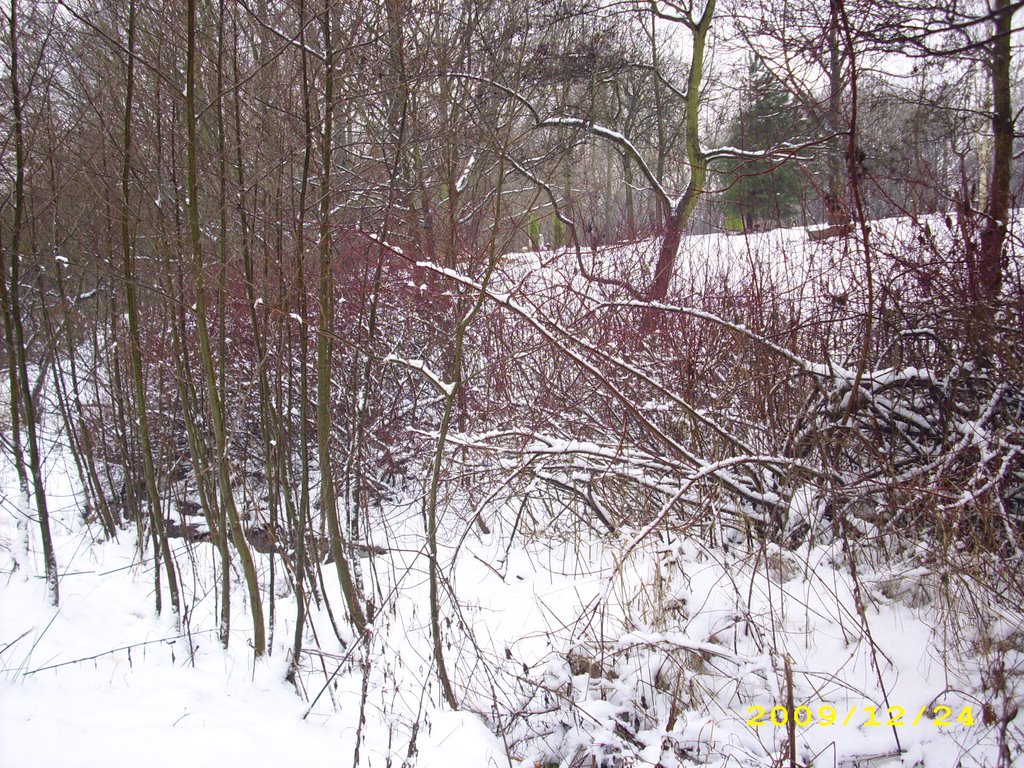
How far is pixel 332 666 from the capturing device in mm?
3197

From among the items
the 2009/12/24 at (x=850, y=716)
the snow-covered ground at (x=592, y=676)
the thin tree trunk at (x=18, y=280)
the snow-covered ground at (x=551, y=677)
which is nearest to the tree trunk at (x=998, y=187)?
the snow-covered ground at (x=592, y=676)

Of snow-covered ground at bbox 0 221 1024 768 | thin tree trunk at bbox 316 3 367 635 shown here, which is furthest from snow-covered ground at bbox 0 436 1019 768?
thin tree trunk at bbox 316 3 367 635

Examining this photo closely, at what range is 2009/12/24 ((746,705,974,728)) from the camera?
7.71 ft

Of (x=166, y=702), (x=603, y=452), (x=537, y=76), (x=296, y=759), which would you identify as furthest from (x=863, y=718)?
(x=537, y=76)

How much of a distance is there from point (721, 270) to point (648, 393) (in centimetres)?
255

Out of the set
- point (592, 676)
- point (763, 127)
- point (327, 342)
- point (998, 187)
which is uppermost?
point (763, 127)

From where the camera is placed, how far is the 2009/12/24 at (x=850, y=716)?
92.5 inches

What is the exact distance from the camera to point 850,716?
2482mm

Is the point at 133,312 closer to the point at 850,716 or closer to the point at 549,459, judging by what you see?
the point at 549,459

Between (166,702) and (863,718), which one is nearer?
(863,718)

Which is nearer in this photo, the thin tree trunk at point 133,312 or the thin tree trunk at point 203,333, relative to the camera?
the thin tree trunk at point 203,333

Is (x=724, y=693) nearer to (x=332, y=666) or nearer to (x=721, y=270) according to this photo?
(x=332, y=666)

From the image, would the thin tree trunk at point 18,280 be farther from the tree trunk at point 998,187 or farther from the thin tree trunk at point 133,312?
the tree trunk at point 998,187

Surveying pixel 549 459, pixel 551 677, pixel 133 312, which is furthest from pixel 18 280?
pixel 551 677
